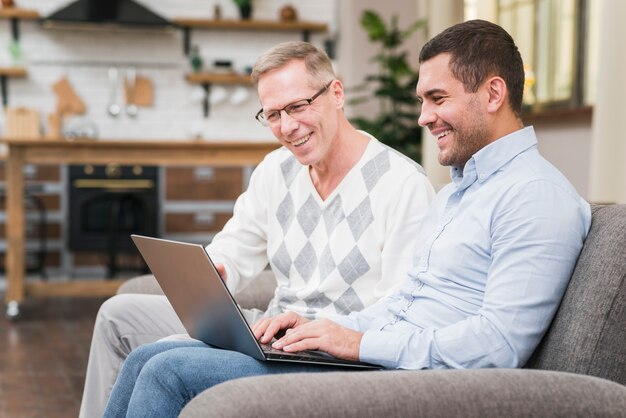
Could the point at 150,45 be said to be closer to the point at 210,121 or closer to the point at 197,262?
the point at 210,121

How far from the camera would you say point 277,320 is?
1693 mm

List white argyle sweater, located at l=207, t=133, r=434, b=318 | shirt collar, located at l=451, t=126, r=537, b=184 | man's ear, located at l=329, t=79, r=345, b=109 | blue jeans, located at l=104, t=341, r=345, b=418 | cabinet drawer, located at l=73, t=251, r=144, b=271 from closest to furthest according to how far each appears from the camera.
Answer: blue jeans, located at l=104, t=341, r=345, b=418 < shirt collar, located at l=451, t=126, r=537, b=184 < white argyle sweater, located at l=207, t=133, r=434, b=318 < man's ear, located at l=329, t=79, r=345, b=109 < cabinet drawer, located at l=73, t=251, r=144, b=271

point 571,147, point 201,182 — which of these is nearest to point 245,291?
point 571,147

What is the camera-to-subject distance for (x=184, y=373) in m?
1.49

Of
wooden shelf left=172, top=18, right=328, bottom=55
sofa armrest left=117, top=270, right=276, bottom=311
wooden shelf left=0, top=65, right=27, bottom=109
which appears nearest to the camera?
sofa armrest left=117, top=270, right=276, bottom=311

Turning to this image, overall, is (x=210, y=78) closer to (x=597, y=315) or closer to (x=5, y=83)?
(x=5, y=83)

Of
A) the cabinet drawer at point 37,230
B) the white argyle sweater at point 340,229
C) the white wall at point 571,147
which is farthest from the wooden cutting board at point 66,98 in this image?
the white argyle sweater at point 340,229

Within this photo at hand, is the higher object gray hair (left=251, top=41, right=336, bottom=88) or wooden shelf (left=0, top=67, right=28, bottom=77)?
gray hair (left=251, top=41, right=336, bottom=88)

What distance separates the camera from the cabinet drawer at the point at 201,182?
655 cm

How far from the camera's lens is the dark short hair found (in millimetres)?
1562

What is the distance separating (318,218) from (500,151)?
616 mm

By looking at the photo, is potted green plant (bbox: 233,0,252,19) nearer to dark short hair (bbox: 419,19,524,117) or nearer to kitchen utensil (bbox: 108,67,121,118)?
kitchen utensil (bbox: 108,67,121,118)

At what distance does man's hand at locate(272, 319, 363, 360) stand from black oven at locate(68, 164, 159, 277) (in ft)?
16.5

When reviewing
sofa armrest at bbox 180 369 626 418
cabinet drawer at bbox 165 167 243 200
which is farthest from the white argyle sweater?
cabinet drawer at bbox 165 167 243 200
